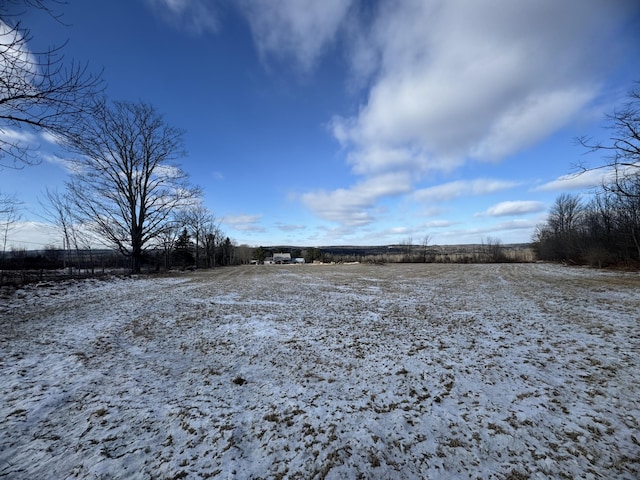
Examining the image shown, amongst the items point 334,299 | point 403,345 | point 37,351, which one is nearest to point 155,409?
point 37,351

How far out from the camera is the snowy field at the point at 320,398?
100 inches

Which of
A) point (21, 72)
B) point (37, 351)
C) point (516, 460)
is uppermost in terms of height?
point (21, 72)

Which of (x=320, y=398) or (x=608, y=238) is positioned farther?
(x=608, y=238)

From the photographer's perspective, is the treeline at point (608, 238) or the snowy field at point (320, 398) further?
the treeline at point (608, 238)

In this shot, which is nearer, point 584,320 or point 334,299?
point 584,320

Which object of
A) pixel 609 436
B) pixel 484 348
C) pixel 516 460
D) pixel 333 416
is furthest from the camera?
pixel 484 348

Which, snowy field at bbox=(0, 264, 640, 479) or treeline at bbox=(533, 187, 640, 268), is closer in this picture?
snowy field at bbox=(0, 264, 640, 479)

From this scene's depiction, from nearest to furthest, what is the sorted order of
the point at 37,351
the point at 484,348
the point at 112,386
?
the point at 112,386 → the point at 37,351 → the point at 484,348

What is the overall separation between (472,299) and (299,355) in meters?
9.08

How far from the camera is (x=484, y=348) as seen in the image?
548 cm

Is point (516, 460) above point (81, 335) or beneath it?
beneath

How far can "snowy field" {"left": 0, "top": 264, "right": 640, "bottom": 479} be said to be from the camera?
8.36ft

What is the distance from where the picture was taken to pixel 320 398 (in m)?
3.71

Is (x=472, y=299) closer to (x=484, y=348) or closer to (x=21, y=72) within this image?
(x=484, y=348)
